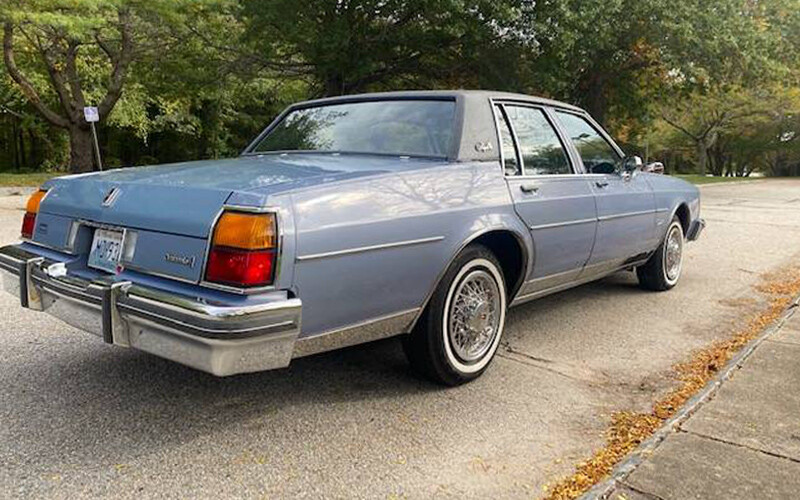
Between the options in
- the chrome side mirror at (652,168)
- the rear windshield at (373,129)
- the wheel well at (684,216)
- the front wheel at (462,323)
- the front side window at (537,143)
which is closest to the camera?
the front wheel at (462,323)

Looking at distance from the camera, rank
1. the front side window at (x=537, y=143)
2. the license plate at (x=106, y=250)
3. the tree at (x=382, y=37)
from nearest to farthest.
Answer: the license plate at (x=106, y=250) < the front side window at (x=537, y=143) < the tree at (x=382, y=37)

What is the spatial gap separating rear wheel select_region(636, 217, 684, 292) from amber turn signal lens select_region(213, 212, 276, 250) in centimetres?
421

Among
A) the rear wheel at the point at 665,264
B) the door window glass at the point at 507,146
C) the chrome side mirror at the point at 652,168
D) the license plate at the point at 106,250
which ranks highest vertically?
the door window glass at the point at 507,146

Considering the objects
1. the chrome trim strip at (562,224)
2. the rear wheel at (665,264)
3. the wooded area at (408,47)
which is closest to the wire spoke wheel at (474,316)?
the chrome trim strip at (562,224)

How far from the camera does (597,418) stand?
3111mm

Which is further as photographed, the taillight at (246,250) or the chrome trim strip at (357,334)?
the chrome trim strip at (357,334)

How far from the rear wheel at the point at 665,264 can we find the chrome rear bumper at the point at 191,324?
412 cm

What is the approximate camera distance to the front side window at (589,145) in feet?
14.9

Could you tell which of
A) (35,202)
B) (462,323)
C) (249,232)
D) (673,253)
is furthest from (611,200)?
(35,202)

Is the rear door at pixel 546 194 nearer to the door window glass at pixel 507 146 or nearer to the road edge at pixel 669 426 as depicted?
the door window glass at pixel 507 146

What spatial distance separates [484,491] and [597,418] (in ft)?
3.12

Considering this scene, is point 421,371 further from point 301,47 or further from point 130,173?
point 301,47

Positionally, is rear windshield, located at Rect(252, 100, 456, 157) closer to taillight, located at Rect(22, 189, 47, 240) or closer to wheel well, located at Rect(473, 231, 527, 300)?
wheel well, located at Rect(473, 231, 527, 300)

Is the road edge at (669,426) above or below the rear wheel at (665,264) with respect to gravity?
below
